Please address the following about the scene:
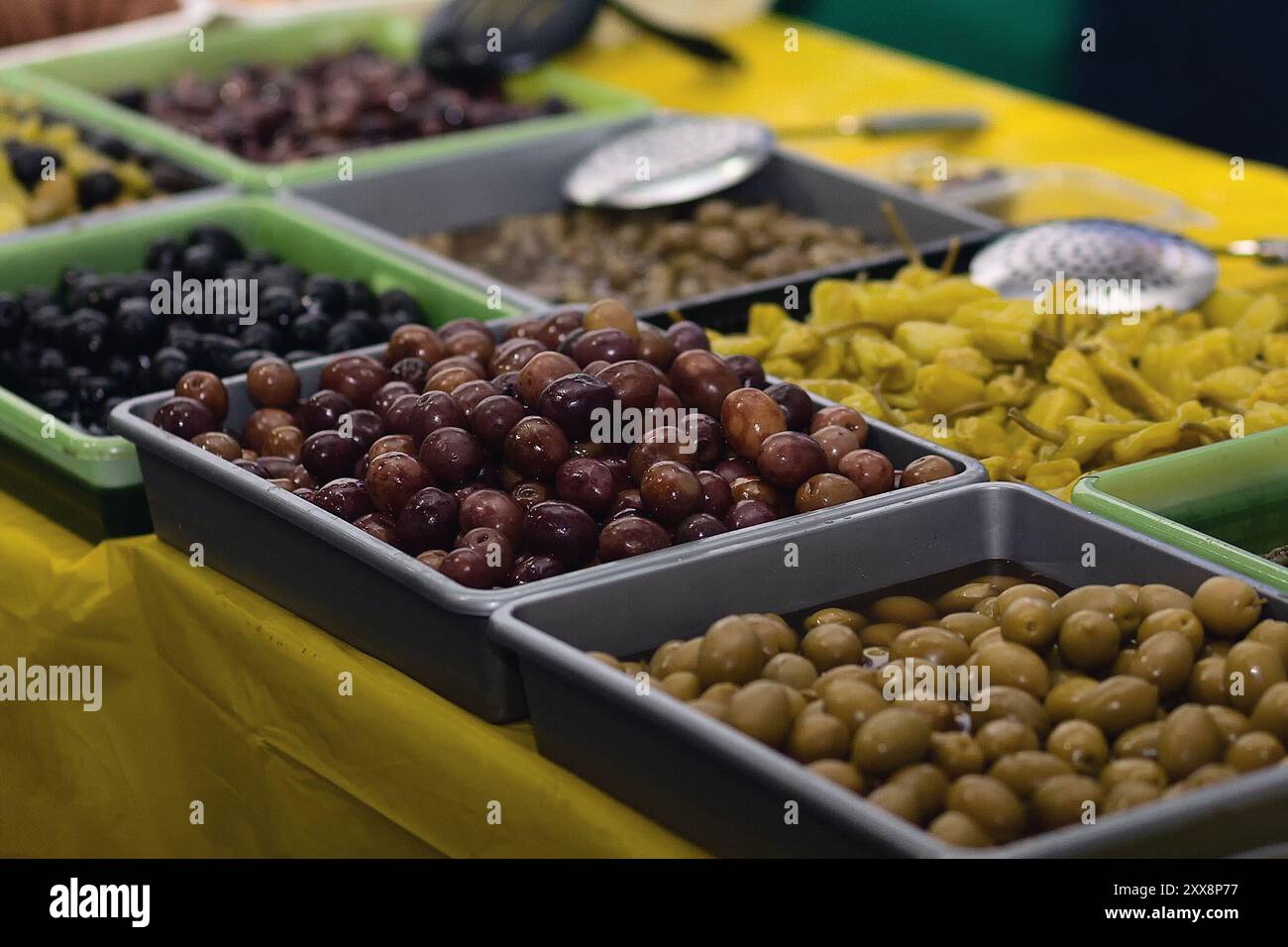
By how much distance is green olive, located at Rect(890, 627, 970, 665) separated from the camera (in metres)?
1.15

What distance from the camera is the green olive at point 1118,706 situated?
108cm

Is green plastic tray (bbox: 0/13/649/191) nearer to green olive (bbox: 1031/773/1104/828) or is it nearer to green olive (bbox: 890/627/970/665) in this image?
green olive (bbox: 890/627/970/665)

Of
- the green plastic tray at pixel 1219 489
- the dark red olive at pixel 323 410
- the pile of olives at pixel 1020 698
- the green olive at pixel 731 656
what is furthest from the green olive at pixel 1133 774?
the dark red olive at pixel 323 410

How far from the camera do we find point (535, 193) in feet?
8.41

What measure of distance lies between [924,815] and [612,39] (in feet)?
7.94

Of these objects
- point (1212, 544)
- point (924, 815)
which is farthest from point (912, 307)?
point (924, 815)

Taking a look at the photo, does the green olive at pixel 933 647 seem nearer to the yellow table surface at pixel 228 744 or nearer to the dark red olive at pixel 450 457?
the yellow table surface at pixel 228 744

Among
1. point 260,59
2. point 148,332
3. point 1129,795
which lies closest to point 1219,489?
point 1129,795

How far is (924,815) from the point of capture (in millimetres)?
995

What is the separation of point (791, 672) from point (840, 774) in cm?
11

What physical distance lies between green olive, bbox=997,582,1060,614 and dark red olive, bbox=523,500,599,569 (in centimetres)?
29

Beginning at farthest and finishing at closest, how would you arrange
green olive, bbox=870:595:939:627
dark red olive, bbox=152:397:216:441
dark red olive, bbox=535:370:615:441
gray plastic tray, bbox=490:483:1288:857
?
1. dark red olive, bbox=152:397:216:441
2. dark red olive, bbox=535:370:615:441
3. green olive, bbox=870:595:939:627
4. gray plastic tray, bbox=490:483:1288:857

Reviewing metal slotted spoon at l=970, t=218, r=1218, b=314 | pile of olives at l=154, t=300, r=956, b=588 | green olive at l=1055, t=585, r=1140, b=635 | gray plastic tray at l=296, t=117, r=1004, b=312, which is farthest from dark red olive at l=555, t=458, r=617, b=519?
gray plastic tray at l=296, t=117, r=1004, b=312

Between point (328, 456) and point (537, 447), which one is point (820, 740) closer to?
point (537, 447)
